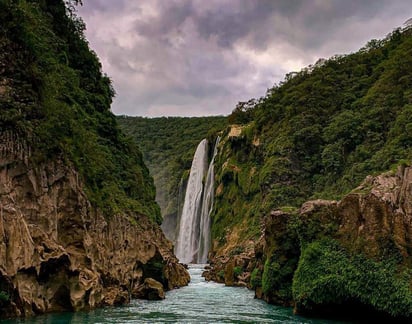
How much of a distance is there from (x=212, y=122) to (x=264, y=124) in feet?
218

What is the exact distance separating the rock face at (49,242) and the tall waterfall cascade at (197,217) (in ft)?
151

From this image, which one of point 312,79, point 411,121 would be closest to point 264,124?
point 312,79

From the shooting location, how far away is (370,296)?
19.5m

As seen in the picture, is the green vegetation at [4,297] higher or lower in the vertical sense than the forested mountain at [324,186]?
lower

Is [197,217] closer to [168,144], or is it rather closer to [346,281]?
[168,144]

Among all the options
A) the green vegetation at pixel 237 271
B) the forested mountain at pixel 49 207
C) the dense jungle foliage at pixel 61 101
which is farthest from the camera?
the green vegetation at pixel 237 271

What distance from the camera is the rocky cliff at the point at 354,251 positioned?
63.5 feet

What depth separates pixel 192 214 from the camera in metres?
80.7

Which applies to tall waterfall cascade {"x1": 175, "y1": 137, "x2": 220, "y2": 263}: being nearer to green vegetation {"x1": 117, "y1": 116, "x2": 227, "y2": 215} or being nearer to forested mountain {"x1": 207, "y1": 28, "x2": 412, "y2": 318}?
forested mountain {"x1": 207, "y1": 28, "x2": 412, "y2": 318}

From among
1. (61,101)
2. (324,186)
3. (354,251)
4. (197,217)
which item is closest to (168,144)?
(197,217)

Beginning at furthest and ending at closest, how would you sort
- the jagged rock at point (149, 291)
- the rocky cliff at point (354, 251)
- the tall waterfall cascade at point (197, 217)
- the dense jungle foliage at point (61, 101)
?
the tall waterfall cascade at point (197, 217), the jagged rock at point (149, 291), the dense jungle foliage at point (61, 101), the rocky cliff at point (354, 251)

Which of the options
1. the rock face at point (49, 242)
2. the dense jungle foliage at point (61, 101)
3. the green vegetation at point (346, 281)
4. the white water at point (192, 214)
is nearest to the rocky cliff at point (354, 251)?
the green vegetation at point (346, 281)

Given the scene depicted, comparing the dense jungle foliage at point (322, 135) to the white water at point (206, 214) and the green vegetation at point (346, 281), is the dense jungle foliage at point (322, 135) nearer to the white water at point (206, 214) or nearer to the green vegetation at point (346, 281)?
the white water at point (206, 214)

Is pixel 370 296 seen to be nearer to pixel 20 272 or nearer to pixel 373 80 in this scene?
pixel 20 272
